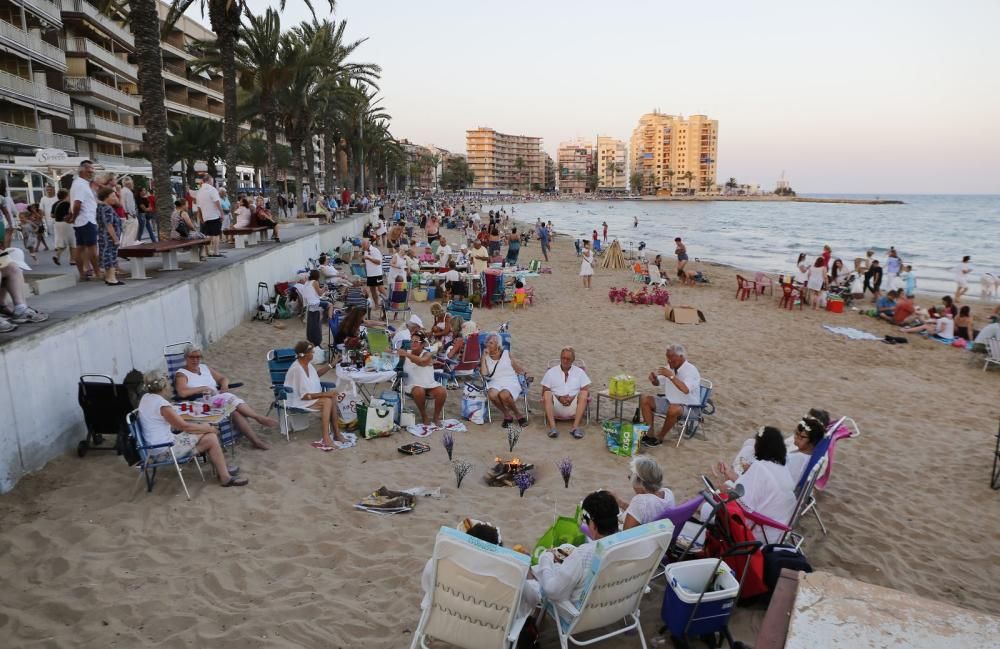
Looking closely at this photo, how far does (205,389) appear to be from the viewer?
6031mm

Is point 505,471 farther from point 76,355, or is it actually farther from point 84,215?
point 84,215

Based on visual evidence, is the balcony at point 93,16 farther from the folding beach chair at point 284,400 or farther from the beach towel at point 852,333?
the beach towel at point 852,333

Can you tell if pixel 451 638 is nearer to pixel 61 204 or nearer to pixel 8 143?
pixel 61 204

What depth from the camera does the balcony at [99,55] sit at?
34.3 metres

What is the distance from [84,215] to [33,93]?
2620 cm

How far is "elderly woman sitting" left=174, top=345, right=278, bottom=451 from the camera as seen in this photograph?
5.91m

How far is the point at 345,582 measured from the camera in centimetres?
408

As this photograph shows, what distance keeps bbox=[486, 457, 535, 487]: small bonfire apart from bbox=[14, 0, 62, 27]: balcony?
32163 mm

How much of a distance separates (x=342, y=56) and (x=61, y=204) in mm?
20586

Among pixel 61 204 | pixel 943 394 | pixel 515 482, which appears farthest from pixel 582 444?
pixel 61 204

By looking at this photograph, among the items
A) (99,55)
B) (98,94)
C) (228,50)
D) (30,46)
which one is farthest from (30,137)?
(228,50)

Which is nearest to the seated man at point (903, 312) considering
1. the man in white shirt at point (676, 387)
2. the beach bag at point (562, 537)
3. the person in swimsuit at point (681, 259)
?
the person in swimsuit at point (681, 259)

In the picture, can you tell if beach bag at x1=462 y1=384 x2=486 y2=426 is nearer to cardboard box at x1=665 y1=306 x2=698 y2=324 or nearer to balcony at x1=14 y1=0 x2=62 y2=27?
cardboard box at x1=665 y1=306 x2=698 y2=324

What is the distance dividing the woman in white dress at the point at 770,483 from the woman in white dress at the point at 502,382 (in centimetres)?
306
